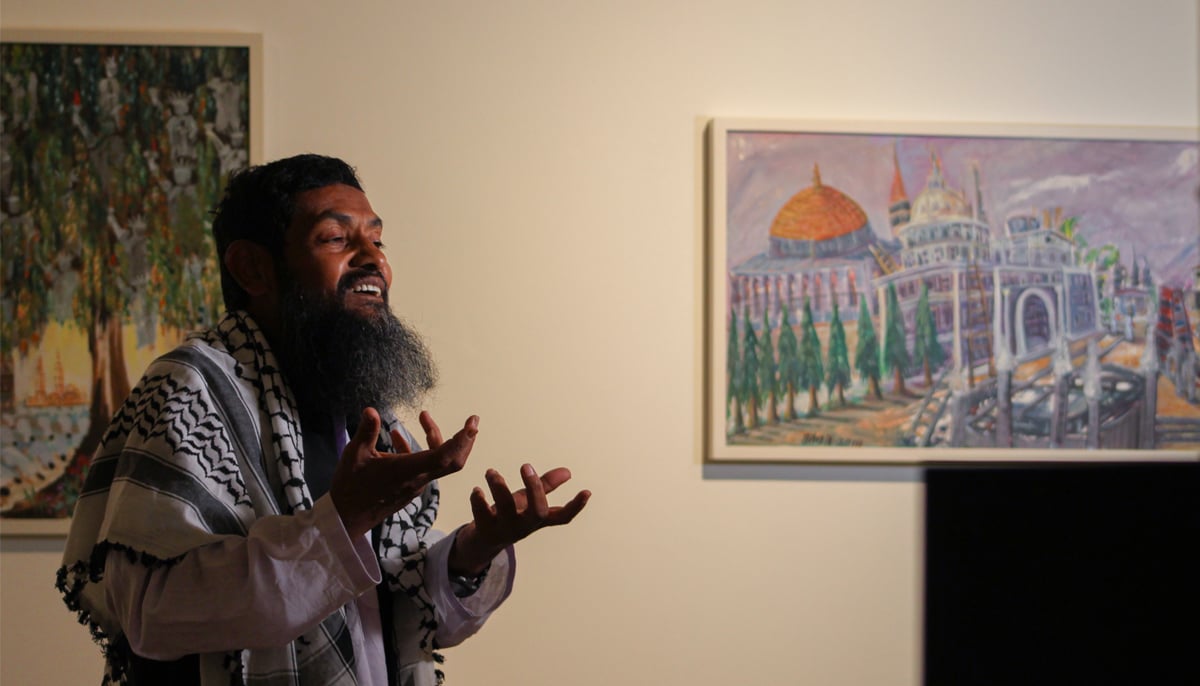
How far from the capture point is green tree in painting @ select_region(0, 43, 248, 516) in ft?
7.52

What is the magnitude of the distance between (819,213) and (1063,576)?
180cm

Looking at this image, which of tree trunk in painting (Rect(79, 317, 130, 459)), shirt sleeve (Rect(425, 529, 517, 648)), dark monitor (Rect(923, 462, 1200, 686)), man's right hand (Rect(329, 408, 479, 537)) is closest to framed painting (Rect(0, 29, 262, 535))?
→ tree trunk in painting (Rect(79, 317, 130, 459))

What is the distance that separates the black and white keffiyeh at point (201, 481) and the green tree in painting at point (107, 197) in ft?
3.06

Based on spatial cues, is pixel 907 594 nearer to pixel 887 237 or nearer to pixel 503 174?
pixel 887 237

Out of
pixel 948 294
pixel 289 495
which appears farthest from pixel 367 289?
pixel 948 294

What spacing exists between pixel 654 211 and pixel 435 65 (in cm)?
61

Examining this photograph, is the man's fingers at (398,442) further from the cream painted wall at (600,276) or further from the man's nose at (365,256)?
the cream painted wall at (600,276)

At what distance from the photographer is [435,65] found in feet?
7.80

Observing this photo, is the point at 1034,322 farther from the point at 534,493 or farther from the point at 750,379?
the point at 534,493

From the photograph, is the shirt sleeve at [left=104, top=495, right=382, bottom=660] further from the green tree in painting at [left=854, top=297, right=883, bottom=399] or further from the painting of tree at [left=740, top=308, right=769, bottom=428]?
the green tree in painting at [left=854, top=297, right=883, bottom=399]

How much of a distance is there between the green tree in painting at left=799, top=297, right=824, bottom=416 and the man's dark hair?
3.97 ft

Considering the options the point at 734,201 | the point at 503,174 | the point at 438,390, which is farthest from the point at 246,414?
the point at 734,201

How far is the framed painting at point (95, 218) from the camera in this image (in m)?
2.28

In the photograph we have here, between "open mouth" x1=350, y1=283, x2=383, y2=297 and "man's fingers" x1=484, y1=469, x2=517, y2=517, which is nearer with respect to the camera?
"man's fingers" x1=484, y1=469, x2=517, y2=517
